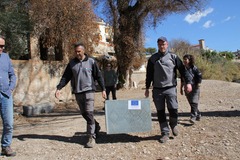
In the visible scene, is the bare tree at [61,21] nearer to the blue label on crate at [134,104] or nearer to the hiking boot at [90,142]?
the blue label on crate at [134,104]

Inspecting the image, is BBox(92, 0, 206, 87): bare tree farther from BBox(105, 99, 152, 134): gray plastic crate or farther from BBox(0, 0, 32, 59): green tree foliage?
BBox(105, 99, 152, 134): gray plastic crate

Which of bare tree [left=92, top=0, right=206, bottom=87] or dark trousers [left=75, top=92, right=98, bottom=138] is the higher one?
bare tree [left=92, top=0, right=206, bottom=87]

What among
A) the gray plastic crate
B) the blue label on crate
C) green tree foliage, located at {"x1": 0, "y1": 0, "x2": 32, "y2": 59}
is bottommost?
the gray plastic crate

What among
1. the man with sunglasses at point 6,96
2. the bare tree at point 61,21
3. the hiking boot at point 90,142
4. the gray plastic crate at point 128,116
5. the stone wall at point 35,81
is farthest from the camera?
the bare tree at point 61,21

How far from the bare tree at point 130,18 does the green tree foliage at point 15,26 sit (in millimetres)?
8021

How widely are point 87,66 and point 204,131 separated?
108 inches

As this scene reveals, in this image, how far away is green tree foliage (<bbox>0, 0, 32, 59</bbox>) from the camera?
39.9 ft

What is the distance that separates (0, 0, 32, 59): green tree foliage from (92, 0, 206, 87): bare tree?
8.02 metres

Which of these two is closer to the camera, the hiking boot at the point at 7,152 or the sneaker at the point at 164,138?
the hiking boot at the point at 7,152

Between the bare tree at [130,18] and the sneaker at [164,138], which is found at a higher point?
the bare tree at [130,18]

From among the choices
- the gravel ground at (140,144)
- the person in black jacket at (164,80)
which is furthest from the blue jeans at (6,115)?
the person in black jacket at (164,80)

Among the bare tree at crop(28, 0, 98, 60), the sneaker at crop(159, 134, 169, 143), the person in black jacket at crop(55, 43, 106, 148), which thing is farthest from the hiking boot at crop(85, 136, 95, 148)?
the bare tree at crop(28, 0, 98, 60)

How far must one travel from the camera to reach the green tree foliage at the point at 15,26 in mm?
12164

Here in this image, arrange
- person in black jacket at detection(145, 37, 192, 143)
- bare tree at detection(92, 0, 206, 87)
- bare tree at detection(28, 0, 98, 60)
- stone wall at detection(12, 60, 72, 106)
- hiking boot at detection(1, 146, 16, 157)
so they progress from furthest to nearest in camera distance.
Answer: bare tree at detection(92, 0, 206, 87) < bare tree at detection(28, 0, 98, 60) < stone wall at detection(12, 60, 72, 106) < person in black jacket at detection(145, 37, 192, 143) < hiking boot at detection(1, 146, 16, 157)
